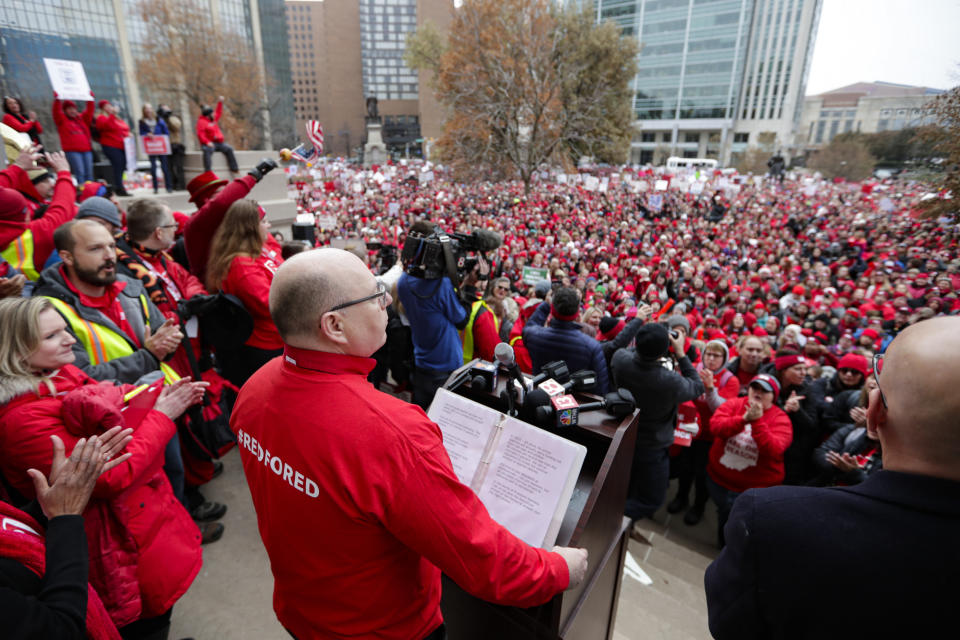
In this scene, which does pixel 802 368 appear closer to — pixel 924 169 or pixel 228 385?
pixel 924 169

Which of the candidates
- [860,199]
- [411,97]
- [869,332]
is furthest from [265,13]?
[869,332]

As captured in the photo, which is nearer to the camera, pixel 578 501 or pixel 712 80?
pixel 578 501

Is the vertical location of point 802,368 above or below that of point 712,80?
below

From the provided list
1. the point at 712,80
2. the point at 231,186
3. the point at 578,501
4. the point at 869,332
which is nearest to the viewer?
the point at 578,501

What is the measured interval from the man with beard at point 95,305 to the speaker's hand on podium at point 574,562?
7.44 feet

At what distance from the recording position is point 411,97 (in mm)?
81500

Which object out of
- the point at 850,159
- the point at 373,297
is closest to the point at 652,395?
the point at 373,297

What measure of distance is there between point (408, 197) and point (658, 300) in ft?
47.8

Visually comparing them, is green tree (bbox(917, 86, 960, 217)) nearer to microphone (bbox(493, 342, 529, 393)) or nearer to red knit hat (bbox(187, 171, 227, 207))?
microphone (bbox(493, 342, 529, 393))

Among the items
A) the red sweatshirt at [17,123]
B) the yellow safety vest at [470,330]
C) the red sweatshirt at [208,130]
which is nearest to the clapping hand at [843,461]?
the yellow safety vest at [470,330]

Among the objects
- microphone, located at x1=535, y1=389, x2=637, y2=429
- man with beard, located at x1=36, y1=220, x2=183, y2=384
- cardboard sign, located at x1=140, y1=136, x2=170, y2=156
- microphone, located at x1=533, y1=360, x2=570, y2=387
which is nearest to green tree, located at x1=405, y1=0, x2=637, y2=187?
cardboard sign, located at x1=140, y1=136, x2=170, y2=156

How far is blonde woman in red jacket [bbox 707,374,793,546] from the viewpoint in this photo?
10.4 feet

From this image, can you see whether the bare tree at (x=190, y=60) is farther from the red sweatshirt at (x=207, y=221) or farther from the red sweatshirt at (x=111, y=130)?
the red sweatshirt at (x=207, y=221)

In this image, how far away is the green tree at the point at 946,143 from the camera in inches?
126
